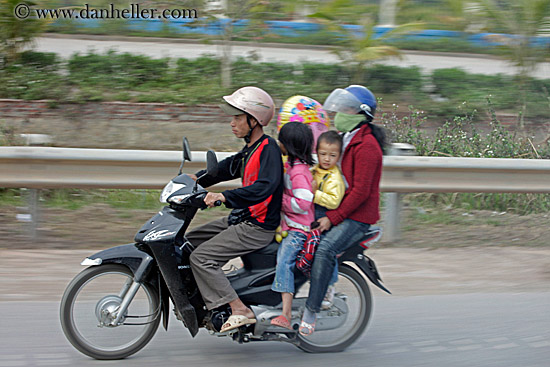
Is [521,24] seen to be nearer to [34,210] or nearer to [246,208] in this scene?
[34,210]

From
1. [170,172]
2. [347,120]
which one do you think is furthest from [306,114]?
[170,172]

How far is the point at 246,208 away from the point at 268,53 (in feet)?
39.6

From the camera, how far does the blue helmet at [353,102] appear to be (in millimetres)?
4285

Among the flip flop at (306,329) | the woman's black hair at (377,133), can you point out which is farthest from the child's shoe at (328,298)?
the woman's black hair at (377,133)

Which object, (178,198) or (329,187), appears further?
(329,187)

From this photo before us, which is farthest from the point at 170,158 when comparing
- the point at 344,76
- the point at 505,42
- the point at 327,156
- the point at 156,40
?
the point at 156,40

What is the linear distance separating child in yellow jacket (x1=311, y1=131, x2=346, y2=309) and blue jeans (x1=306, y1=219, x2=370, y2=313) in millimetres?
86

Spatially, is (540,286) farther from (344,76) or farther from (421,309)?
(344,76)

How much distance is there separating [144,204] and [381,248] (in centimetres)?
265

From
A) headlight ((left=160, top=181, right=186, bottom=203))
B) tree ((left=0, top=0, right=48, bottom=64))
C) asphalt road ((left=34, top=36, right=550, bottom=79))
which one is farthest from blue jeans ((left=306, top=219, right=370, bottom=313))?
asphalt road ((left=34, top=36, right=550, bottom=79))

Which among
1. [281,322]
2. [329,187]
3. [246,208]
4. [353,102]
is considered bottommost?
[281,322]

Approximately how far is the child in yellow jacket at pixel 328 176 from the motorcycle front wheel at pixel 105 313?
117cm

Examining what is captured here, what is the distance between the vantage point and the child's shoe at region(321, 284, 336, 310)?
14.5ft

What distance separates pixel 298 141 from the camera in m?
4.17
